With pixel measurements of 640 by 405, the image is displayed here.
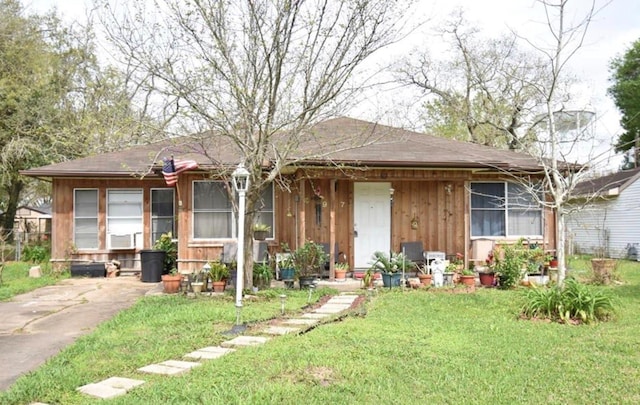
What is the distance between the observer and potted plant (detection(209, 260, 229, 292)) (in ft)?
31.8

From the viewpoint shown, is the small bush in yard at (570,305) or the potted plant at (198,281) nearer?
the small bush in yard at (570,305)

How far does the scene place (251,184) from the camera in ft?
29.7

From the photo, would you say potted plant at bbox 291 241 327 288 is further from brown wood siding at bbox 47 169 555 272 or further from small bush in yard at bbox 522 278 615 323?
small bush in yard at bbox 522 278 615 323

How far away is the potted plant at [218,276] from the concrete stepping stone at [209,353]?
156 inches

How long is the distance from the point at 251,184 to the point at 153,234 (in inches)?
222

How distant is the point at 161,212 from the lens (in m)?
13.7

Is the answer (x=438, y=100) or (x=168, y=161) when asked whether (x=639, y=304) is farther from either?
(x=438, y=100)

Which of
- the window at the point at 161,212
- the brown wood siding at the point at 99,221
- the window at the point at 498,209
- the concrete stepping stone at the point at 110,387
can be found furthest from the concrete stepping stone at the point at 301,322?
the brown wood siding at the point at 99,221

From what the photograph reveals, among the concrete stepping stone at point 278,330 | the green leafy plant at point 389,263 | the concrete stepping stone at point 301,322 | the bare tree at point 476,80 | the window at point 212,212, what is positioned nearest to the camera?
the concrete stepping stone at point 278,330

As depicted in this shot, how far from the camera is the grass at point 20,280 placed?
10359mm

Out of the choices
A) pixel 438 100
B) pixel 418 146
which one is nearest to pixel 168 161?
pixel 418 146

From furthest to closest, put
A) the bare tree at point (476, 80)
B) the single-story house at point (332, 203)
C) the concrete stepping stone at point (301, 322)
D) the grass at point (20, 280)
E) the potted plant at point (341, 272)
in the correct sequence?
the bare tree at point (476, 80) < the single-story house at point (332, 203) < the potted plant at point (341, 272) < the grass at point (20, 280) < the concrete stepping stone at point (301, 322)

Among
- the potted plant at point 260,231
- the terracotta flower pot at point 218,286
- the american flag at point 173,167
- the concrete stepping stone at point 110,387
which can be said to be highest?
the american flag at point 173,167

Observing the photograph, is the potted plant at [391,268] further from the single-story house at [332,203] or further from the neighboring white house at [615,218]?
the neighboring white house at [615,218]
